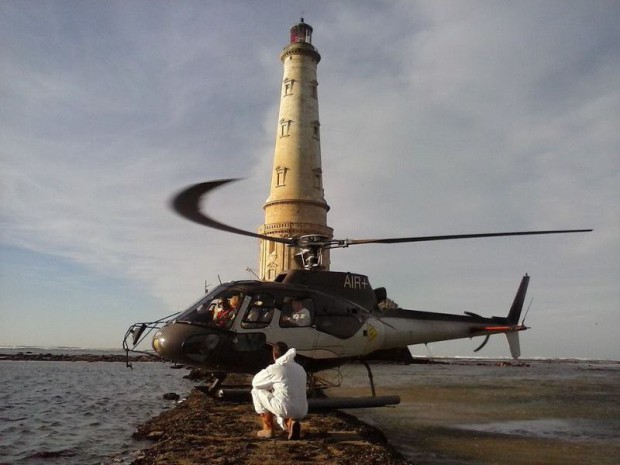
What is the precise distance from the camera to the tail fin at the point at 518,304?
15.6 m

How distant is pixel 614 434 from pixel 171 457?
11073mm

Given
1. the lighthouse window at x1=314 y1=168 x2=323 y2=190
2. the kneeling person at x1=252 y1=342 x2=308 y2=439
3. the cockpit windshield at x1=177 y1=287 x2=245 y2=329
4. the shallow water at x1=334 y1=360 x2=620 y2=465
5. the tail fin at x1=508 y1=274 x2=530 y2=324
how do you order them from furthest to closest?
1. the lighthouse window at x1=314 y1=168 x2=323 y2=190
2. the tail fin at x1=508 y1=274 x2=530 y2=324
3. the cockpit windshield at x1=177 y1=287 x2=245 y2=329
4. the shallow water at x1=334 y1=360 x2=620 y2=465
5. the kneeling person at x1=252 y1=342 x2=308 y2=439

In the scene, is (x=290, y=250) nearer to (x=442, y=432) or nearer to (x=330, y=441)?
(x=442, y=432)

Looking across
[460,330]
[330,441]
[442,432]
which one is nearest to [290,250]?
[460,330]

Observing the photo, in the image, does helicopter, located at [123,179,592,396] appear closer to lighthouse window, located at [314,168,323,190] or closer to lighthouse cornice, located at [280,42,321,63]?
lighthouse window, located at [314,168,323,190]

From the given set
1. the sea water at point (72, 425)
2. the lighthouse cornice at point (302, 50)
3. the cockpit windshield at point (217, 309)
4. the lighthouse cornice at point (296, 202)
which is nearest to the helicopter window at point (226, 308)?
the cockpit windshield at point (217, 309)

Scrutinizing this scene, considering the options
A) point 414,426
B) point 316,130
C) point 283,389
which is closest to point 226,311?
point 283,389

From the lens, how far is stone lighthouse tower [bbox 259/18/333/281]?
37.1 metres

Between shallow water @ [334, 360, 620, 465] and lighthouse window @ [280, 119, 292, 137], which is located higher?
lighthouse window @ [280, 119, 292, 137]

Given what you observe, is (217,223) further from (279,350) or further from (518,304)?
(518,304)

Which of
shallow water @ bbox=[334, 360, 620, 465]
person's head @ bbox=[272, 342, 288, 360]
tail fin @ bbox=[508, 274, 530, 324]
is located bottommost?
shallow water @ bbox=[334, 360, 620, 465]

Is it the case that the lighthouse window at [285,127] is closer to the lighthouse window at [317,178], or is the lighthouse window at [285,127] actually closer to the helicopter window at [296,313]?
the lighthouse window at [317,178]

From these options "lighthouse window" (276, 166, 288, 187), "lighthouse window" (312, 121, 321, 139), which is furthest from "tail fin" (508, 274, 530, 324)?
"lighthouse window" (312, 121, 321, 139)

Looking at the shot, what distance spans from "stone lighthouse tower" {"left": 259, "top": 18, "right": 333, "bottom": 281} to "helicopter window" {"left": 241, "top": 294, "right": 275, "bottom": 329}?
84.1 feet
